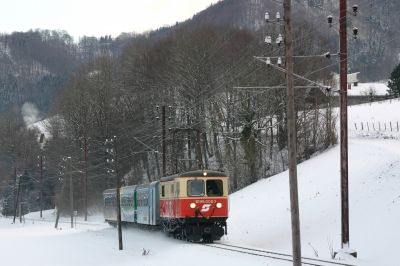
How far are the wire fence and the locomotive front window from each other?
31.8 m

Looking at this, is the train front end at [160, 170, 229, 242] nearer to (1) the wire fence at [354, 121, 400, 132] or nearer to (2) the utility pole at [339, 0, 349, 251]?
(2) the utility pole at [339, 0, 349, 251]

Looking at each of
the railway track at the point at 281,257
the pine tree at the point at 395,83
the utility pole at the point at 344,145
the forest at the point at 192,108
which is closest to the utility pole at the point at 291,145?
the railway track at the point at 281,257

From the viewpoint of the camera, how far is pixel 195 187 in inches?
1232

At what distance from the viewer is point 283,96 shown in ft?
180

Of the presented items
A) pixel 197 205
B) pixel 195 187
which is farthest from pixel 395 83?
pixel 197 205

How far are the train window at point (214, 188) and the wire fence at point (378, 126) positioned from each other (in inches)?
1215

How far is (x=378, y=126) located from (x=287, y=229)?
34.9 metres

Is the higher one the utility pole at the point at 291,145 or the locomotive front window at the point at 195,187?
the utility pole at the point at 291,145

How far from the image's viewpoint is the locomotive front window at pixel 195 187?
3117 cm

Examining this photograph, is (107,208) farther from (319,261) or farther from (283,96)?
(319,261)

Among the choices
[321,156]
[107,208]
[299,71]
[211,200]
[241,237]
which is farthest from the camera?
[299,71]

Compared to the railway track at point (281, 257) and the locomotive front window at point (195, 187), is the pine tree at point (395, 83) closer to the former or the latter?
the locomotive front window at point (195, 187)

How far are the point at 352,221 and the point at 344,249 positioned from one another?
601 cm

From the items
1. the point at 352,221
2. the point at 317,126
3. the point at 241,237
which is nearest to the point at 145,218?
the point at 241,237
